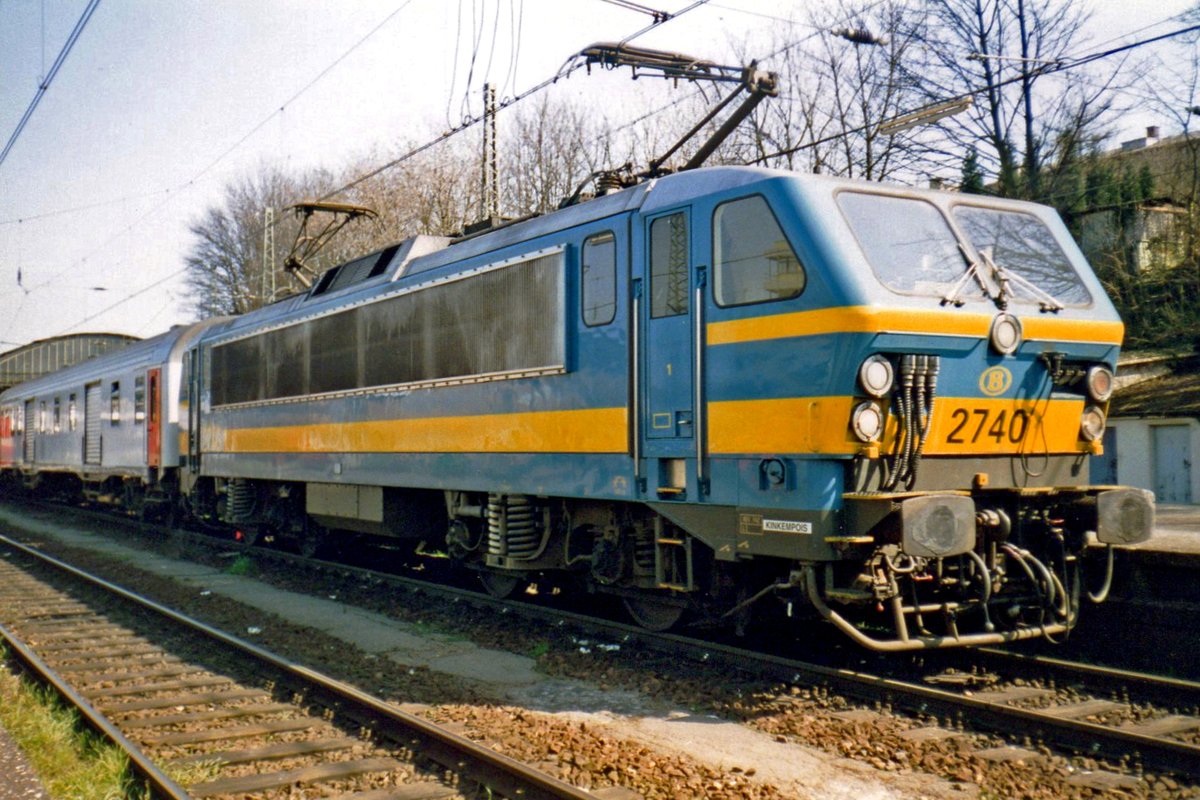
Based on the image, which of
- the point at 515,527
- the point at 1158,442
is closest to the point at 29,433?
the point at 515,527

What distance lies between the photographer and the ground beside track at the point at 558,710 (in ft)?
17.5

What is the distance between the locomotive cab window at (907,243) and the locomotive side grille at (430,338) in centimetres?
256

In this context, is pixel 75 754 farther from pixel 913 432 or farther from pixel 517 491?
pixel 913 432

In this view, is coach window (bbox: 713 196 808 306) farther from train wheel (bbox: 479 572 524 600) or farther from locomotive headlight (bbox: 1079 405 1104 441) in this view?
train wheel (bbox: 479 572 524 600)

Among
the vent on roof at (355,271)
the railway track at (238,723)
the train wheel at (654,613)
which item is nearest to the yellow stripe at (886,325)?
the train wheel at (654,613)

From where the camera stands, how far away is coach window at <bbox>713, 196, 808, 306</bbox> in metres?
6.76

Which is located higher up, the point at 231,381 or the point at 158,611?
the point at 231,381

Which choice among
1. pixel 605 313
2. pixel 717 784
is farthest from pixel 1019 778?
pixel 605 313

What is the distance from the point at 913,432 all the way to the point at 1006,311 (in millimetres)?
1221

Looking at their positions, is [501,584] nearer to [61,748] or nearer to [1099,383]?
[61,748]

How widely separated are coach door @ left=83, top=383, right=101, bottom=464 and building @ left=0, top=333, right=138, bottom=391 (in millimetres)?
31456

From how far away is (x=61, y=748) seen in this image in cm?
629

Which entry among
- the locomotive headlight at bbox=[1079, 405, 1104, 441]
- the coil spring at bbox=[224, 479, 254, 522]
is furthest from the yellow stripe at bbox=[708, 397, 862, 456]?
the coil spring at bbox=[224, 479, 254, 522]

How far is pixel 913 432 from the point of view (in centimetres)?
657
